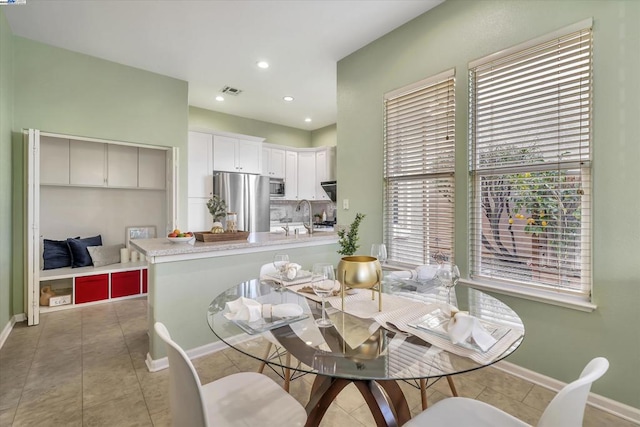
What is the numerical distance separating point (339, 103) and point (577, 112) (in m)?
2.30

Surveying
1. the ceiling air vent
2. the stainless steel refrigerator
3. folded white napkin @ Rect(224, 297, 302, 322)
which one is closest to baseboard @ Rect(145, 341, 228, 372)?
folded white napkin @ Rect(224, 297, 302, 322)

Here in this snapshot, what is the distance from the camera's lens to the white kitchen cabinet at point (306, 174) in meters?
6.17

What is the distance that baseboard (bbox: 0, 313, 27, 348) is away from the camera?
268 centimetres

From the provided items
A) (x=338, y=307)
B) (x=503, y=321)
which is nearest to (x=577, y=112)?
(x=503, y=321)

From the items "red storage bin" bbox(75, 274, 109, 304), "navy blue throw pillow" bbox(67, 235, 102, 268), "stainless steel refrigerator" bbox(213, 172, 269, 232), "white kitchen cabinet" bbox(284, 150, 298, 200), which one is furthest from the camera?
"white kitchen cabinet" bbox(284, 150, 298, 200)

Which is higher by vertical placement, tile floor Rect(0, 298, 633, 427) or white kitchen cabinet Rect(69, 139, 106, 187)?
white kitchen cabinet Rect(69, 139, 106, 187)

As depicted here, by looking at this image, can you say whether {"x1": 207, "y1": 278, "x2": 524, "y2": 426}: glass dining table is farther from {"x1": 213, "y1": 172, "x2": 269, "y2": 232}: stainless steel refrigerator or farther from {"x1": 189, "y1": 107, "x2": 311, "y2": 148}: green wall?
{"x1": 189, "y1": 107, "x2": 311, "y2": 148}: green wall

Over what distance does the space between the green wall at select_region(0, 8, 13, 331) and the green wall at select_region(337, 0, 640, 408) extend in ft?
12.6

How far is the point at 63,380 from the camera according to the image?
6.91 feet

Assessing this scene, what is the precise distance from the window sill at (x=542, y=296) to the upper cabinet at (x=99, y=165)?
4424mm

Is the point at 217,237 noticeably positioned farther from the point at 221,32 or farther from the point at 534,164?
the point at 534,164

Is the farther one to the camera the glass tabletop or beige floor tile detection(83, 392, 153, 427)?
beige floor tile detection(83, 392, 153, 427)

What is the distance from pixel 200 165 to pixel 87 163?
1420mm

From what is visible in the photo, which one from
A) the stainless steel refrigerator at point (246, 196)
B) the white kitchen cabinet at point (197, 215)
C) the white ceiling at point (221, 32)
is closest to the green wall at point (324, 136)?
the stainless steel refrigerator at point (246, 196)
